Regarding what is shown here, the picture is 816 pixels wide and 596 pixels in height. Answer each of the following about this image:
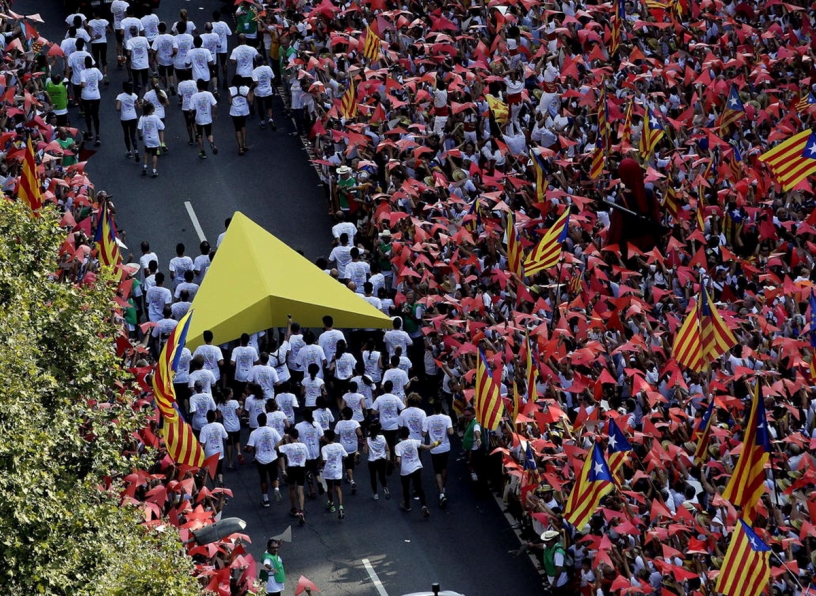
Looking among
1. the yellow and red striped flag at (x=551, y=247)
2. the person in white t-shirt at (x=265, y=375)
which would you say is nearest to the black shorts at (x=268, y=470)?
the person in white t-shirt at (x=265, y=375)

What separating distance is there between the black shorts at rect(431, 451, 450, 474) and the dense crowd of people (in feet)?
0.11

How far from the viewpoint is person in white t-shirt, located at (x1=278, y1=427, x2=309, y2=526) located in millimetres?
29016

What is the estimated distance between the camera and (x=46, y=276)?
27781 mm

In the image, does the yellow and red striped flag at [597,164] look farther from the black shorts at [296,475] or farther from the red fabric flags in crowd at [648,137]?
the black shorts at [296,475]

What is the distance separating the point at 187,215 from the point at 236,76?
2.98m

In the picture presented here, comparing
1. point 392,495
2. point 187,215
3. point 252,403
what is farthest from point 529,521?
point 187,215

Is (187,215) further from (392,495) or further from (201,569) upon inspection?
(201,569)

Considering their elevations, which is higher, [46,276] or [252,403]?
[46,276]

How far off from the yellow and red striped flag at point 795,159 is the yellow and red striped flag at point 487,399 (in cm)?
594

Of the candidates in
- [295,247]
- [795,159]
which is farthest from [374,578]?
[795,159]

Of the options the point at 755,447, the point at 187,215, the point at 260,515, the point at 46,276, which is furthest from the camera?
the point at 187,215

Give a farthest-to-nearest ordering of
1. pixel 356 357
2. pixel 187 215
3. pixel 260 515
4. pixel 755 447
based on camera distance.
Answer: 1. pixel 187 215
2. pixel 356 357
3. pixel 260 515
4. pixel 755 447

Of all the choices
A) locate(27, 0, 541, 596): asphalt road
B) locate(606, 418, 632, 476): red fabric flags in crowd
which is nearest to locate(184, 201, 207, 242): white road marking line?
locate(27, 0, 541, 596): asphalt road

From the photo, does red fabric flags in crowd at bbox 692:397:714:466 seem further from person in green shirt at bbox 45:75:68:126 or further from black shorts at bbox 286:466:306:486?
person in green shirt at bbox 45:75:68:126
